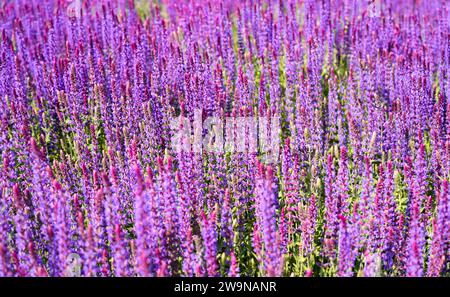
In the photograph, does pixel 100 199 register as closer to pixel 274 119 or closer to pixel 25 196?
pixel 25 196

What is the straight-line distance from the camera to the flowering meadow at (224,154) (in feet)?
13.2

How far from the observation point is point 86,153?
5.47 m

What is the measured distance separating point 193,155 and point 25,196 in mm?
1515

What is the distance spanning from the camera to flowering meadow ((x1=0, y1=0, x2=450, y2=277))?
402cm

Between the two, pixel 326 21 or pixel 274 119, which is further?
pixel 326 21

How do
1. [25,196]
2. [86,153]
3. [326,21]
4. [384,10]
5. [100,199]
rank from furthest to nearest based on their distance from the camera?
[384,10] → [326,21] → [86,153] → [25,196] → [100,199]

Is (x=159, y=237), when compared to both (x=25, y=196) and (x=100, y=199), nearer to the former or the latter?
(x=100, y=199)

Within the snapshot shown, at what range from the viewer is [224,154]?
17.6ft

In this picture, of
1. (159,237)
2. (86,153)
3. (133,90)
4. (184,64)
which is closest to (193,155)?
(159,237)

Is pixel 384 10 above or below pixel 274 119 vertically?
above

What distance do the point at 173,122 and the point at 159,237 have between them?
1.90 metres

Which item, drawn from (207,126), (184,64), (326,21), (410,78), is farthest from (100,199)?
(326,21)
